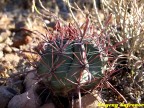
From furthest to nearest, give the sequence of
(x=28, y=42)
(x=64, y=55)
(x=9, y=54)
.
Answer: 1. (x=28, y=42)
2. (x=9, y=54)
3. (x=64, y=55)

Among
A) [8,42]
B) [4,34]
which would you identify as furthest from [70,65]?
[4,34]

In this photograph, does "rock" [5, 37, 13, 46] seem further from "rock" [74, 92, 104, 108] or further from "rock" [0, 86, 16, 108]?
"rock" [74, 92, 104, 108]

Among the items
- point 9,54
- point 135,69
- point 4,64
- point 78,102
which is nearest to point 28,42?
point 9,54

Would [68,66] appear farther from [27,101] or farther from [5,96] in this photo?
[5,96]

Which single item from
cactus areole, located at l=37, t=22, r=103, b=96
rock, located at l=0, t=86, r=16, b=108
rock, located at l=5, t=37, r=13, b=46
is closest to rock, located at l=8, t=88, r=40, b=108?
rock, located at l=0, t=86, r=16, b=108

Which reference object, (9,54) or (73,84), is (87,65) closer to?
(73,84)

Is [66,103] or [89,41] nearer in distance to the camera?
[89,41]
